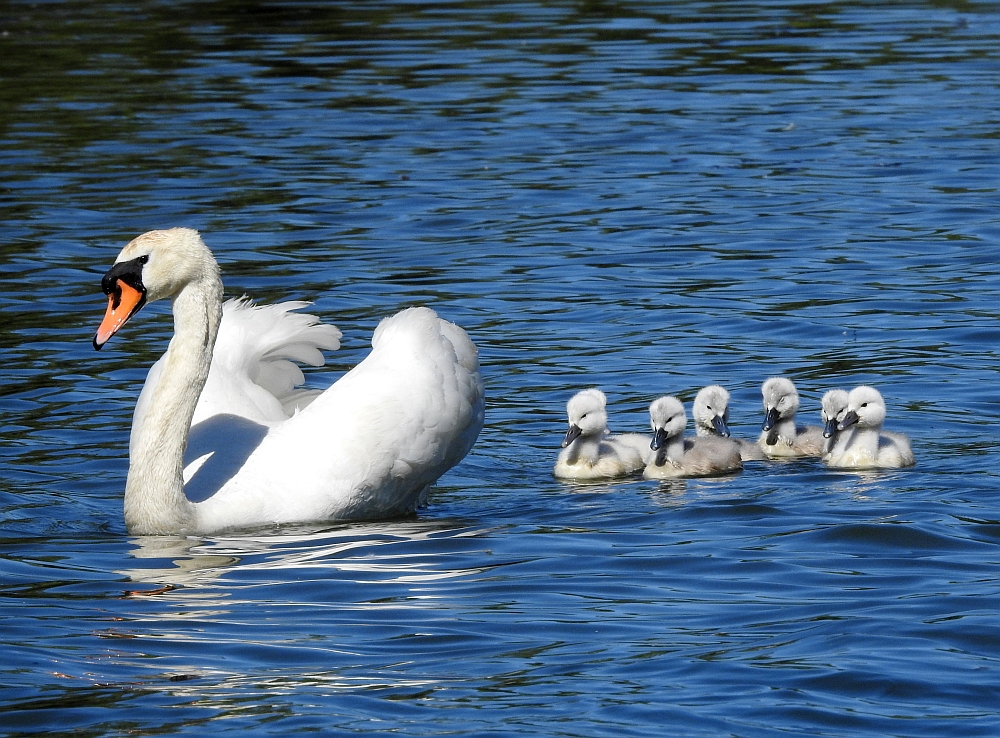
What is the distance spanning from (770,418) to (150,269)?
324 centimetres

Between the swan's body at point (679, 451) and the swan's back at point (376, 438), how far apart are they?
0.96 m

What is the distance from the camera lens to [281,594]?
752 cm

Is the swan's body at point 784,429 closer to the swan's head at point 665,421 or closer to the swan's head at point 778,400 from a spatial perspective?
the swan's head at point 778,400

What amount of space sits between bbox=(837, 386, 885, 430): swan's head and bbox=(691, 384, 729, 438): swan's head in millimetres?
640

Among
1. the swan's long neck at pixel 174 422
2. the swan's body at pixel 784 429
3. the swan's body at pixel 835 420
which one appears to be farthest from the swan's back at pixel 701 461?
the swan's long neck at pixel 174 422

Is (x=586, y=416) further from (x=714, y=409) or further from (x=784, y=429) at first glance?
(x=784, y=429)

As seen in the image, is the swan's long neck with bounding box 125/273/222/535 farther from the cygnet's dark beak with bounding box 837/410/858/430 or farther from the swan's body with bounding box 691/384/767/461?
the cygnet's dark beak with bounding box 837/410/858/430

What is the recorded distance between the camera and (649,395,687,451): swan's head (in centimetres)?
960

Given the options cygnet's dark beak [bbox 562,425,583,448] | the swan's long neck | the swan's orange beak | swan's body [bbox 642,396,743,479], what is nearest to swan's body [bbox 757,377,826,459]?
swan's body [bbox 642,396,743,479]

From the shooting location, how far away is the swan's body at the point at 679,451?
9.59m

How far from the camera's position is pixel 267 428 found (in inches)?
354

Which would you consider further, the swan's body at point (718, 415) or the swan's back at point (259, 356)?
the swan's body at point (718, 415)

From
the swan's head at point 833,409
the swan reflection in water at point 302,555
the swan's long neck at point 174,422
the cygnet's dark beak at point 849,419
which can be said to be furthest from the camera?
the swan's head at point 833,409

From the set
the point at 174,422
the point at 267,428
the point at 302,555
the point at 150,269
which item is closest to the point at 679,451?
the point at 267,428
